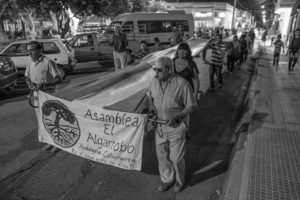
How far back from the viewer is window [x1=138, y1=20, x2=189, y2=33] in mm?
18516

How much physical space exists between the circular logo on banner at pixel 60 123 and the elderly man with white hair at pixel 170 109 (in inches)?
54.0

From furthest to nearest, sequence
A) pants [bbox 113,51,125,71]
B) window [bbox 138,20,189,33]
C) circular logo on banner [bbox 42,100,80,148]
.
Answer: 1. window [bbox 138,20,189,33]
2. pants [bbox 113,51,125,71]
3. circular logo on banner [bbox 42,100,80,148]

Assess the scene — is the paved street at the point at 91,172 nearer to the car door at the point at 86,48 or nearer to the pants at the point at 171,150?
the pants at the point at 171,150

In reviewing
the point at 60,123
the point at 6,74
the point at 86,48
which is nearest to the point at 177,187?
the point at 60,123

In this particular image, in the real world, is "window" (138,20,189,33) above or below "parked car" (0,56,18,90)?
above

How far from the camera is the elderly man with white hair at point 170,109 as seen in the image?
3180 mm

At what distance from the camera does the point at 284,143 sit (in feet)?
15.1

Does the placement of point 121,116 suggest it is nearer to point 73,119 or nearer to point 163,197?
point 73,119

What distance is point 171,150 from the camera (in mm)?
3389

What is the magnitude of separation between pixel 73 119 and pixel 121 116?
892 mm

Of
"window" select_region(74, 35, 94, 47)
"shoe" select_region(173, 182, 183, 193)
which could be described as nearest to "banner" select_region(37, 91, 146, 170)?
"shoe" select_region(173, 182, 183, 193)

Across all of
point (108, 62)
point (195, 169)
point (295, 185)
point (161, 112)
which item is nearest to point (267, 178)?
point (295, 185)

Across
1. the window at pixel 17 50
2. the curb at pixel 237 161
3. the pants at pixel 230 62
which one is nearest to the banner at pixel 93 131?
the curb at pixel 237 161

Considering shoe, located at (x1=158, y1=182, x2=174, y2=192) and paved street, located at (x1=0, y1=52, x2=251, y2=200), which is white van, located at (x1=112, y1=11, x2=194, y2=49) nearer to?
paved street, located at (x1=0, y1=52, x2=251, y2=200)
